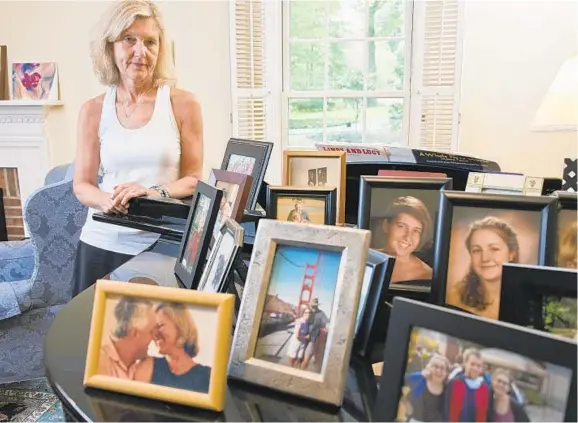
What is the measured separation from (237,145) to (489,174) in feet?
2.08

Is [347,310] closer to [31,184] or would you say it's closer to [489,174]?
[489,174]

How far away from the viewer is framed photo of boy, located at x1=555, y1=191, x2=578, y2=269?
2.57 feet

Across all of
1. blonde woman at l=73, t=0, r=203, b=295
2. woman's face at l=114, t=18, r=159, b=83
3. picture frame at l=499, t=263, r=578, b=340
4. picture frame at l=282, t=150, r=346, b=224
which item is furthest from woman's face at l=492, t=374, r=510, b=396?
woman's face at l=114, t=18, r=159, b=83

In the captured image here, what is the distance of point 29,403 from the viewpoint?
2344 mm

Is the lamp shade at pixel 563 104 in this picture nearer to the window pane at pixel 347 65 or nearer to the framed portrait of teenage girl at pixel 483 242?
the window pane at pixel 347 65

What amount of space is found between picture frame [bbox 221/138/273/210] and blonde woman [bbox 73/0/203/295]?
232 millimetres

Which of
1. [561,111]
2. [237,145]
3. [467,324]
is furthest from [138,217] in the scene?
[561,111]

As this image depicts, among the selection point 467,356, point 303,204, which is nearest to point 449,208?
point 467,356

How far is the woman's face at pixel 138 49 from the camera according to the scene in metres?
1.57

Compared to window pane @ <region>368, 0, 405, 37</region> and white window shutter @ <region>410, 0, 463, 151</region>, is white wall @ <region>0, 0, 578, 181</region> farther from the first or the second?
window pane @ <region>368, 0, 405, 37</region>

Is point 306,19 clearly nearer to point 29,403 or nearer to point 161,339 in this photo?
point 29,403

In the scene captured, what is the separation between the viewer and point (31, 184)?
154 inches

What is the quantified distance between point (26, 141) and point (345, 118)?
2228 millimetres

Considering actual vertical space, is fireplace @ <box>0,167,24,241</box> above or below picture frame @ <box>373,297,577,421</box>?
below
